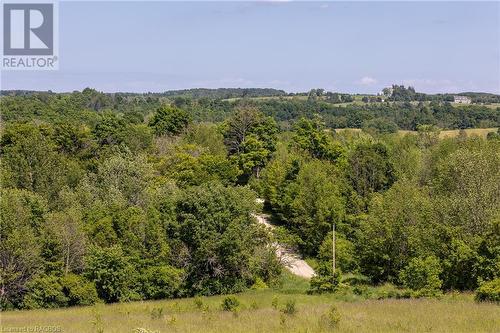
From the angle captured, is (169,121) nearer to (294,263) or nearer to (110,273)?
(294,263)

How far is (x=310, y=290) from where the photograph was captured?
3578 cm

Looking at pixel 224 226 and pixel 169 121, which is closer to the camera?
pixel 224 226

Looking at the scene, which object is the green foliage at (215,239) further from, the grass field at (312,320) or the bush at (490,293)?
the bush at (490,293)

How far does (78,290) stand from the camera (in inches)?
1320

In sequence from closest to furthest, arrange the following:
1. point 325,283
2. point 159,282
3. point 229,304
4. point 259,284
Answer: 1. point 229,304
2. point 325,283
3. point 159,282
4. point 259,284

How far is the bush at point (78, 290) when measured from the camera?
110ft

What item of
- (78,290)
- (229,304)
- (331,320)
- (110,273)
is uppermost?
(331,320)

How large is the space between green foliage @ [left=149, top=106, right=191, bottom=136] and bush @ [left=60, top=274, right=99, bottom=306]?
142ft

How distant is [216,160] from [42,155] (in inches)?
701

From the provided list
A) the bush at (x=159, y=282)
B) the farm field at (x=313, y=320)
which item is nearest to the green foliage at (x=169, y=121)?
the bush at (x=159, y=282)

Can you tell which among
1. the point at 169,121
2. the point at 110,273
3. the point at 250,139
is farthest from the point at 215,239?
the point at 169,121

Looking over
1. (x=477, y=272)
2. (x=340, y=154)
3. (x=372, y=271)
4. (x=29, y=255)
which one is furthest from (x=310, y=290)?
(x=340, y=154)

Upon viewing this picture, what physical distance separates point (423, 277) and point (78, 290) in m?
19.6

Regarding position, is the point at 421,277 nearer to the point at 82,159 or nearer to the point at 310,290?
the point at 310,290
